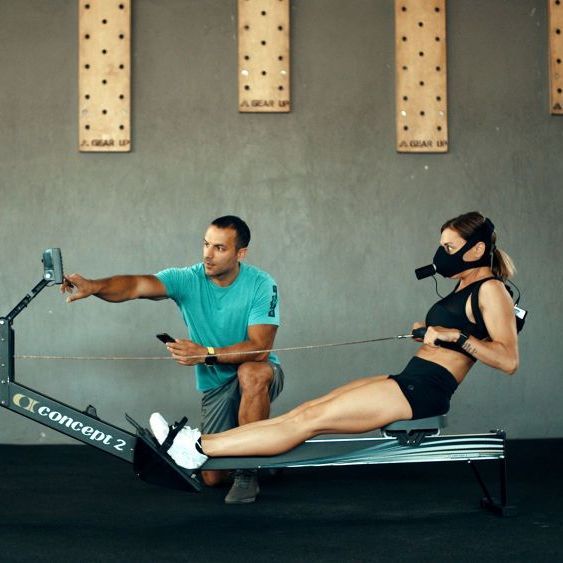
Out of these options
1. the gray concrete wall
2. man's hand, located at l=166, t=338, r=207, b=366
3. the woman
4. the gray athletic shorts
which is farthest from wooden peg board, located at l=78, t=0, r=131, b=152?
the woman

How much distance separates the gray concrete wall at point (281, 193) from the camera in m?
5.07

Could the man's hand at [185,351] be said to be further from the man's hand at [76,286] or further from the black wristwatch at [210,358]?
the man's hand at [76,286]

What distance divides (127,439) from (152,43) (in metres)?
2.68

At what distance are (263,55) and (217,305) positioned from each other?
1.73 metres

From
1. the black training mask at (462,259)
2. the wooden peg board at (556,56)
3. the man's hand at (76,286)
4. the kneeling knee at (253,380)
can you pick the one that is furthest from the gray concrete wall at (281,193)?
the black training mask at (462,259)

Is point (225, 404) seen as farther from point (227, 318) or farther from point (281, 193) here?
point (281, 193)

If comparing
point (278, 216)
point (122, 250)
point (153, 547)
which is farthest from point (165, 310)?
point (153, 547)

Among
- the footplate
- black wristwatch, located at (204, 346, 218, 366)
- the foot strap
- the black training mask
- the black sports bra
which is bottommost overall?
the footplate

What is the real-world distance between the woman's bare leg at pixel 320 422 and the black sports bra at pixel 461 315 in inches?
10.8

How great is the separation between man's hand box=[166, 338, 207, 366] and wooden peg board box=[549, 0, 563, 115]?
2.73 metres

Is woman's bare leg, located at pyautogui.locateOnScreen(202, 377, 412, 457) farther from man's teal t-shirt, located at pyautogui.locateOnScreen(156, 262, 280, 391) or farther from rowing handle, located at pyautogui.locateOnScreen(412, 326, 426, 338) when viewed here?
man's teal t-shirt, located at pyautogui.locateOnScreen(156, 262, 280, 391)

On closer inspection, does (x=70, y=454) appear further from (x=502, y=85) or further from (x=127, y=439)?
(x=502, y=85)

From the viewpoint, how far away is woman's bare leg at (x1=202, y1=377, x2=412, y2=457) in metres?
3.20

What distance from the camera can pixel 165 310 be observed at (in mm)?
5082
